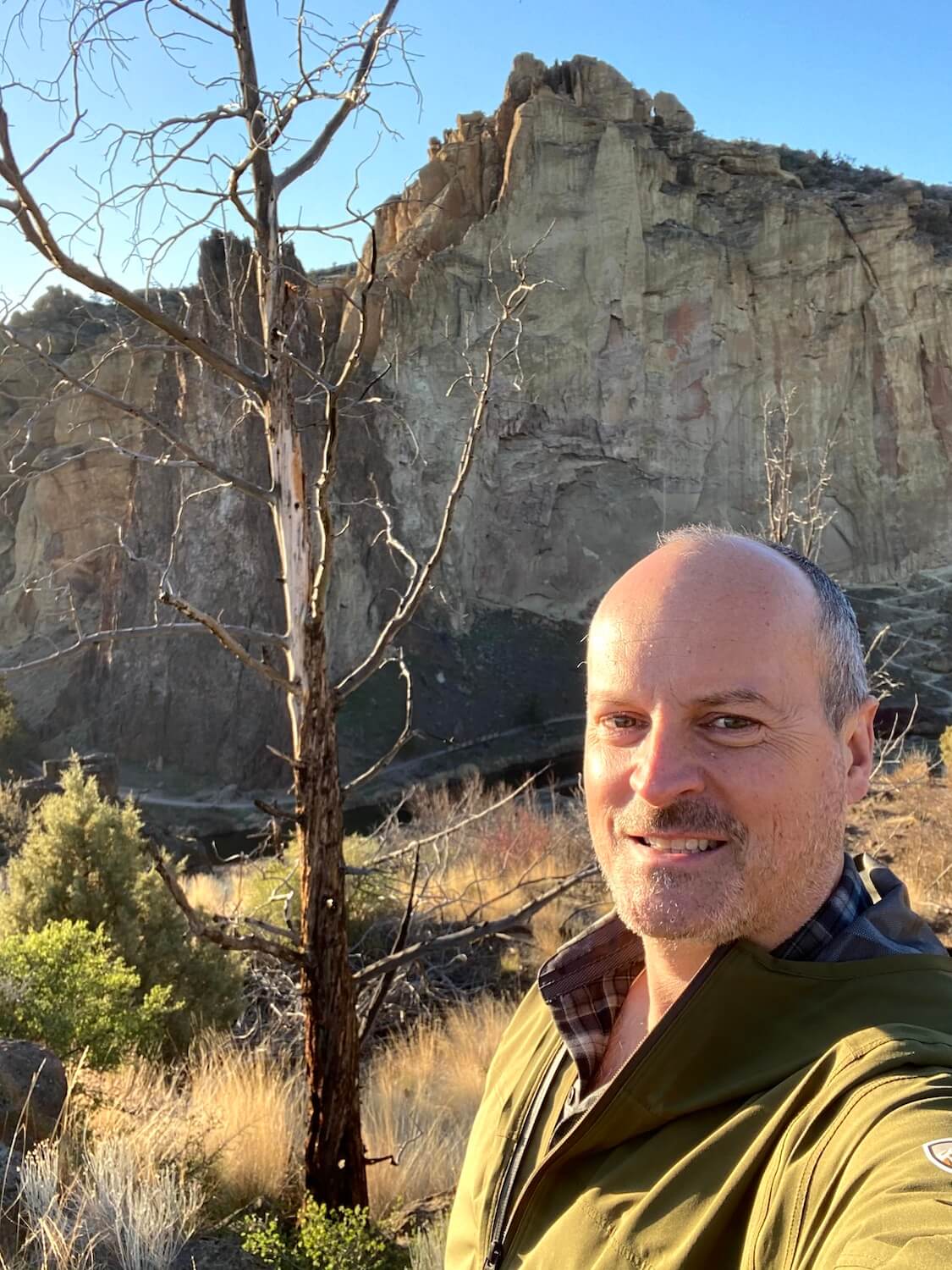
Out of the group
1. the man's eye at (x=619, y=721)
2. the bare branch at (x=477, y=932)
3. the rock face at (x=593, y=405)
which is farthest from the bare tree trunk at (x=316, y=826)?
the rock face at (x=593, y=405)

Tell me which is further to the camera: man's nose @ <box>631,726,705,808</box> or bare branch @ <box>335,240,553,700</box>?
bare branch @ <box>335,240,553,700</box>

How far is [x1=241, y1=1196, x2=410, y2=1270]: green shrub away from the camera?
8.84 feet

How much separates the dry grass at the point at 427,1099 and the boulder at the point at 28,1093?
3.93 ft

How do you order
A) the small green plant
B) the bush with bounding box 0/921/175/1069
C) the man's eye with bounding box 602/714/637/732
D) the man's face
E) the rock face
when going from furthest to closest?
the rock face < the small green plant < the bush with bounding box 0/921/175/1069 < the man's eye with bounding box 602/714/637/732 < the man's face

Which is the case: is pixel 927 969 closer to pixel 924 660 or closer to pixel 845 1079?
pixel 845 1079

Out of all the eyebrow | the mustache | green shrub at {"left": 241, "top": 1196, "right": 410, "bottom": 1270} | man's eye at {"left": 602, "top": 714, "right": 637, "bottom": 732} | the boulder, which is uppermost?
the eyebrow

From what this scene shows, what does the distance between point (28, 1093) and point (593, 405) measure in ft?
90.2

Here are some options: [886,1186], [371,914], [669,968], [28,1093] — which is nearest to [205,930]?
[28,1093]

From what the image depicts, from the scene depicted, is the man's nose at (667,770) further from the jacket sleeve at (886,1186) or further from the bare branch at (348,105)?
the bare branch at (348,105)

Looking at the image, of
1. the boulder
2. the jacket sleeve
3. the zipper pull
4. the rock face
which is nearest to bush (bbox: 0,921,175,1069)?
the boulder

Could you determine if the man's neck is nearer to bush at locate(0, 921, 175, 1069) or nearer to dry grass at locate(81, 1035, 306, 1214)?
dry grass at locate(81, 1035, 306, 1214)

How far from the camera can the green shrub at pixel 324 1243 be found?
269 centimetres

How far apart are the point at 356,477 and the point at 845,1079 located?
26.3m

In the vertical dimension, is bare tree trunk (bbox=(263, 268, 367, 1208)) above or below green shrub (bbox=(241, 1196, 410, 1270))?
above
